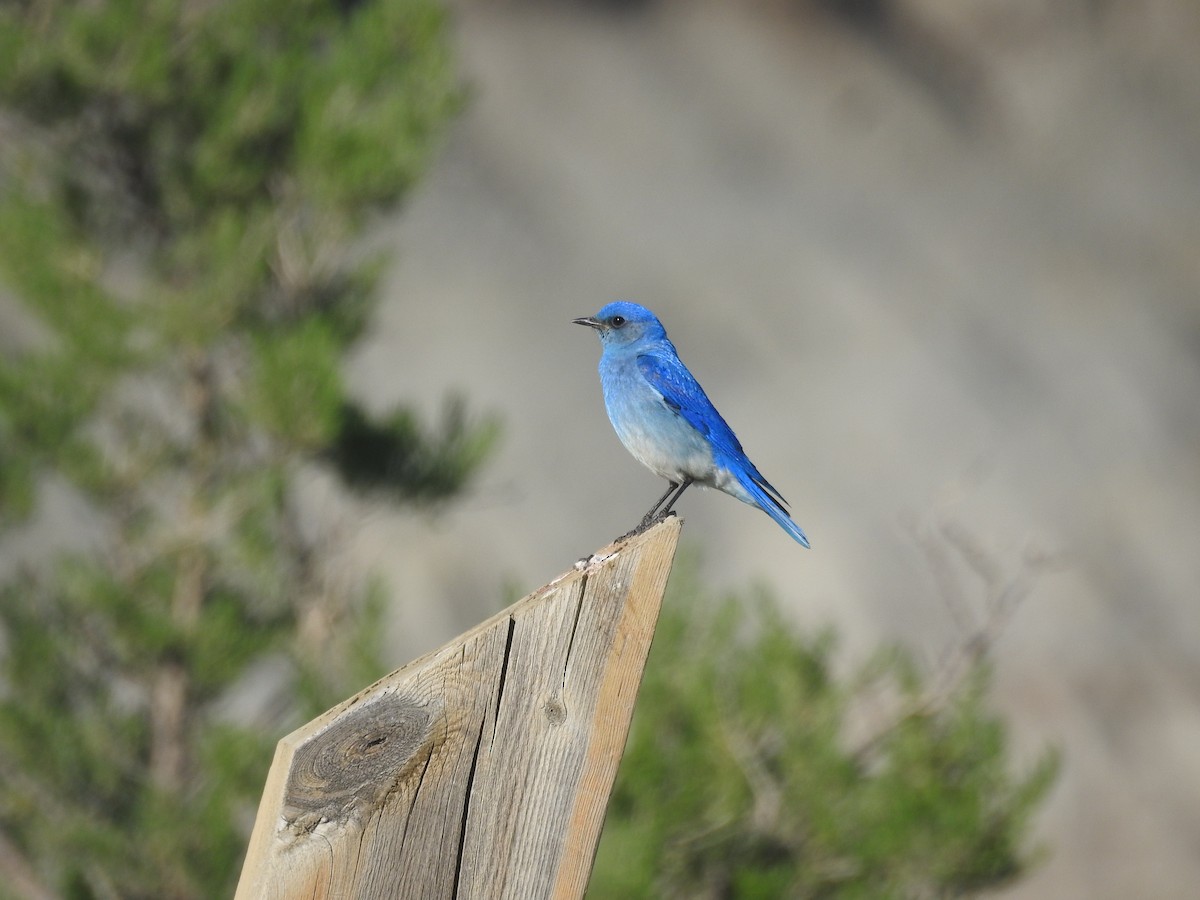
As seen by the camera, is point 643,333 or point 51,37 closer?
point 643,333

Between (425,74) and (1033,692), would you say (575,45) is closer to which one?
(425,74)

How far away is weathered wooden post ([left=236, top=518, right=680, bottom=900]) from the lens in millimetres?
1319

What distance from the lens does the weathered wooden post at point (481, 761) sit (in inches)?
51.9

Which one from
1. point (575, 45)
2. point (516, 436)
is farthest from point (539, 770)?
point (575, 45)

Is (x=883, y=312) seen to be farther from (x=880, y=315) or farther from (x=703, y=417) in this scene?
(x=703, y=417)

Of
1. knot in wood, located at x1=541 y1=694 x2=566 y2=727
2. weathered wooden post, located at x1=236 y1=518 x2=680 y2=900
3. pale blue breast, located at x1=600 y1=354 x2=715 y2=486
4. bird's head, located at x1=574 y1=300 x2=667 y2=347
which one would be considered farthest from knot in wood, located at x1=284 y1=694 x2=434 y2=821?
bird's head, located at x1=574 y1=300 x2=667 y2=347

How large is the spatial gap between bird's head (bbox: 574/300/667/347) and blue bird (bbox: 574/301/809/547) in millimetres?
107

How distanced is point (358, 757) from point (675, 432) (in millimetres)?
1742

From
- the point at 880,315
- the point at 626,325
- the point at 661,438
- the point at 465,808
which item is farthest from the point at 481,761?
the point at 880,315

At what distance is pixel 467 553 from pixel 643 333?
124 inches

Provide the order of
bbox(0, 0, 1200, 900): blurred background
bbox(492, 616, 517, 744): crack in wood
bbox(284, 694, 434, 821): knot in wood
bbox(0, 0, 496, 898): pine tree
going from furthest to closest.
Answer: bbox(0, 0, 1200, 900): blurred background
bbox(0, 0, 496, 898): pine tree
bbox(492, 616, 517, 744): crack in wood
bbox(284, 694, 434, 821): knot in wood

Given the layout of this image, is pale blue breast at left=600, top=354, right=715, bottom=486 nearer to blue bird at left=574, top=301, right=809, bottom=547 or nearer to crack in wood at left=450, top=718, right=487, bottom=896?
blue bird at left=574, top=301, right=809, bottom=547

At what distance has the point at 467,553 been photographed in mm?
6281

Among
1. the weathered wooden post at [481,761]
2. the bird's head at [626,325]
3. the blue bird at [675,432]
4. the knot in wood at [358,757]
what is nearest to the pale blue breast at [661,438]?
the blue bird at [675,432]
